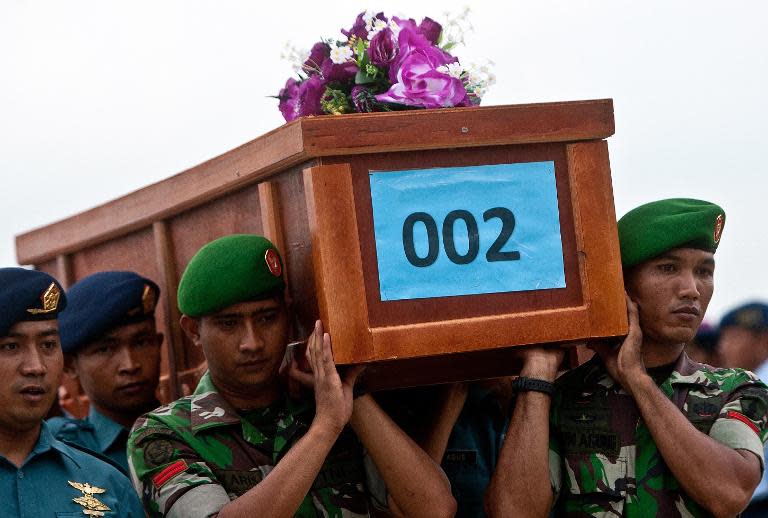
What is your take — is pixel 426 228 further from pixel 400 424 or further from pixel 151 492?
pixel 151 492

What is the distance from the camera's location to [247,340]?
13.0 ft

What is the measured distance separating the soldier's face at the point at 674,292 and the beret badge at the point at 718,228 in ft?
0.17

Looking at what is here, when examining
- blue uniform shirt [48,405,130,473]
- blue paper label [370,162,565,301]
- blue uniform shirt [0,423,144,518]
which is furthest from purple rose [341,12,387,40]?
blue uniform shirt [48,405,130,473]

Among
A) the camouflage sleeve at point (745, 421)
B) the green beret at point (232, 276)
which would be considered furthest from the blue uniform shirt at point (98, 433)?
the camouflage sleeve at point (745, 421)

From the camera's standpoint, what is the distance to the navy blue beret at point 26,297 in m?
3.75

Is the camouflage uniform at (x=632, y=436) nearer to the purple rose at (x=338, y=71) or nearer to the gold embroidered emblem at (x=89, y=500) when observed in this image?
the purple rose at (x=338, y=71)

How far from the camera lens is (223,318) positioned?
3994mm

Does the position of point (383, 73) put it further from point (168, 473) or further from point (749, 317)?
point (749, 317)

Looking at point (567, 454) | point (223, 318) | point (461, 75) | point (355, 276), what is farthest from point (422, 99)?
point (567, 454)

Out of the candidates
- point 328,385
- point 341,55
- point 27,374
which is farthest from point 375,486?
point 341,55

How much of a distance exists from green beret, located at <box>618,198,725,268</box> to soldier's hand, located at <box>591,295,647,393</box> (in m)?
0.16

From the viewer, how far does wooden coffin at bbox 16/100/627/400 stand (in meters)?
3.73

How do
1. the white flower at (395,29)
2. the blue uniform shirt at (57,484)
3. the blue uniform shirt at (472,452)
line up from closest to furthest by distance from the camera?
the blue uniform shirt at (57,484) → the white flower at (395,29) → the blue uniform shirt at (472,452)

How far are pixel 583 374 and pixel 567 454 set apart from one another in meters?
0.27
